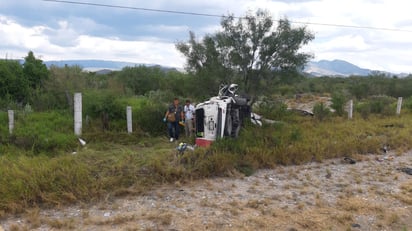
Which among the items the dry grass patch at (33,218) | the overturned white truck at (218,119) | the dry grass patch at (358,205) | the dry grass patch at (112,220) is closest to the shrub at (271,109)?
the overturned white truck at (218,119)

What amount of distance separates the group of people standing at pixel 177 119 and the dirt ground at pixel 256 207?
3789 millimetres

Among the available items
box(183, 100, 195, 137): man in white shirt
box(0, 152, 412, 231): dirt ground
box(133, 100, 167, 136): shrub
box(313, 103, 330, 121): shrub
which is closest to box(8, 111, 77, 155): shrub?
box(133, 100, 167, 136): shrub

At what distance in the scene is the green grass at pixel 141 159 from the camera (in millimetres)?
5941

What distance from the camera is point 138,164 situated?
23.4 ft

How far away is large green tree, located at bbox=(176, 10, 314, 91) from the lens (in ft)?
45.2

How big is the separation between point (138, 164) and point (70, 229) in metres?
2.34

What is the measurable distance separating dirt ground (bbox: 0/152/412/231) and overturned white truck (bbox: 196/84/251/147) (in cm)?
175

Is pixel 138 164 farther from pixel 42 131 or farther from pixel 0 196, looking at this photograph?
pixel 42 131

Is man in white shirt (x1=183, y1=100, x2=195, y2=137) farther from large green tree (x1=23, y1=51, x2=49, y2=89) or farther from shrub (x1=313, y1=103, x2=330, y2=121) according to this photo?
large green tree (x1=23, y1=51, x2=49, y2=89)

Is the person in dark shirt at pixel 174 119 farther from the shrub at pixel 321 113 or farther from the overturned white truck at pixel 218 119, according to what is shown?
the shrub at pixel 321 113

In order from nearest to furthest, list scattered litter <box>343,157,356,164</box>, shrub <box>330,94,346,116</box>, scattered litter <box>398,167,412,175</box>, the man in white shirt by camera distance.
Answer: scattered litter <box>398,167,412,175</box>, scattered litter <box>343,157,356,164</box>, the man in white shirt, shrub <box>330,94,346,116</box>

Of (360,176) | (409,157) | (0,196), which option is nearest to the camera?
(0,196)

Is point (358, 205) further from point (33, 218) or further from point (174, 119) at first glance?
point (174, 119)

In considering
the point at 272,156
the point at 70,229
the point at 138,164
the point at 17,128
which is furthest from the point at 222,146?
the point at 17,128
